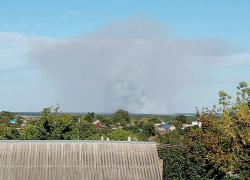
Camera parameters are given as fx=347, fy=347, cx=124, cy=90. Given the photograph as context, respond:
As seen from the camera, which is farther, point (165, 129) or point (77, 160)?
point (165, 129)

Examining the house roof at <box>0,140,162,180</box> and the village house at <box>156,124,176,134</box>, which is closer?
the house roof at <box>0,140,162,180</box>

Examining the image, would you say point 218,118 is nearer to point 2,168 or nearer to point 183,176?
point 183,176

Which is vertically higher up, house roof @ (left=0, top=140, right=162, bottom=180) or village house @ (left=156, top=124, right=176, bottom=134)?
house roof @ (left=0, top=140, right=162, bottom=180)

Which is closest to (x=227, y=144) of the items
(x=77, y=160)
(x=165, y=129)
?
(x=77, y=160)

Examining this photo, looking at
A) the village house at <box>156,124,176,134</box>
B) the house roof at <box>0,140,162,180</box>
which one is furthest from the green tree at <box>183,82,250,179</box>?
the village house at <box>156,124,176,134</box>

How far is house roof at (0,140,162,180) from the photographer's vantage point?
1252cm

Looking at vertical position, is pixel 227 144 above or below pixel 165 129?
above

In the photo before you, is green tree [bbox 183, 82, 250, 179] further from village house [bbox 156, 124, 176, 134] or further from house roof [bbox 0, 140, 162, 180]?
village house [bbox 156, 124, 176, 134]

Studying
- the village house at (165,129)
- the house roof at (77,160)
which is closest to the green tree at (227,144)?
the house roof at (77,160)

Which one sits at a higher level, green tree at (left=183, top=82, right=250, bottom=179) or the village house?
green tree at (left=183, top=82, right=250, bottom=179)

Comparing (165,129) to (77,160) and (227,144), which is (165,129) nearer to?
(227,144)

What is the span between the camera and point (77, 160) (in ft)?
42.8

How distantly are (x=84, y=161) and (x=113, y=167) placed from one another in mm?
1113

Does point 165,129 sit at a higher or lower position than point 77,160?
lower
